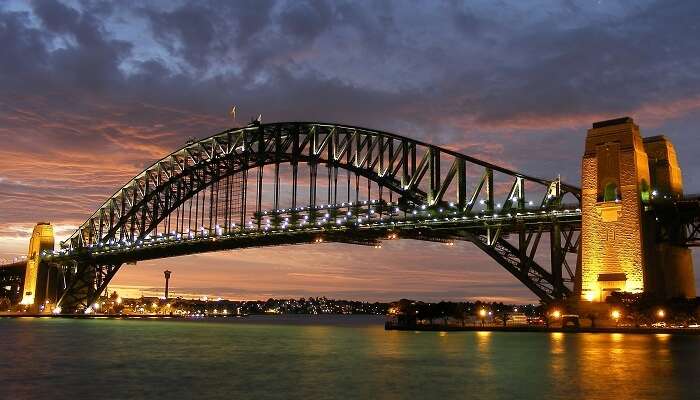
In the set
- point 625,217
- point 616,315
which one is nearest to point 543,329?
point 616,315

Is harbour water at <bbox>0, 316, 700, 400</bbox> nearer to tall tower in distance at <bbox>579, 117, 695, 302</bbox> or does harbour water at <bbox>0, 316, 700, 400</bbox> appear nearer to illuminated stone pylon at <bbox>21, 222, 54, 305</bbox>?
tall tower in distance at <bbox>579, 117, 695, 302</bbox>

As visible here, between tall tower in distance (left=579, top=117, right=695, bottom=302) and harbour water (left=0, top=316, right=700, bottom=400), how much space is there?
4.54 metres

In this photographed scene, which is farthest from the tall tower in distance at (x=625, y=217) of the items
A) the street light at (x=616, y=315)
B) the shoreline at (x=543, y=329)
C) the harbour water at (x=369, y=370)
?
the harbour water at (x=369, y=370)

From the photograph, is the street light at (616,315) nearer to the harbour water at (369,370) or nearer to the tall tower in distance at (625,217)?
the tall tower in distance at (625,217)

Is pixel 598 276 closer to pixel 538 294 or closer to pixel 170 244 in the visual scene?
pixel 538 294

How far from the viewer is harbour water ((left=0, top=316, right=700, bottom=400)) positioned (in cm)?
3259

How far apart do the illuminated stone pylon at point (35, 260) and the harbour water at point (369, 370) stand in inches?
2584

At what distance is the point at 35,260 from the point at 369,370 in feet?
311

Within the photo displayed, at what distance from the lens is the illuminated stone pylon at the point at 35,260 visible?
402 feet

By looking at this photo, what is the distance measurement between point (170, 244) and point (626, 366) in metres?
72.9

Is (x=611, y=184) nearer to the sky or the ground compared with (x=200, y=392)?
nearer to the sky

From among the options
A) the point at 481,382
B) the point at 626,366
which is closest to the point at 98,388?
the point at 481,382

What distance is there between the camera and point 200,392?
3294 centimetres

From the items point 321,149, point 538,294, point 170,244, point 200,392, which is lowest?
point 200,392
